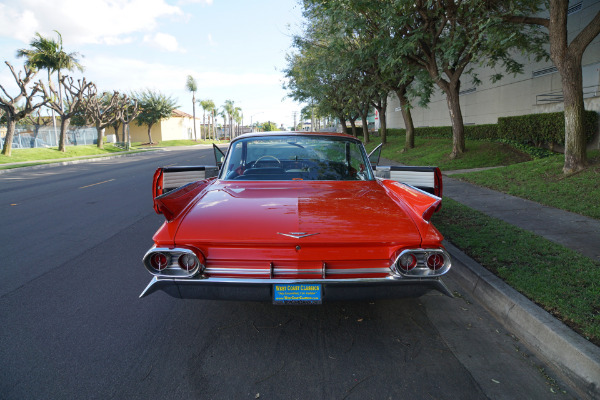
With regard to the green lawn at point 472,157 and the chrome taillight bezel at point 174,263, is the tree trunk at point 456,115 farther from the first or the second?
the chrome taillight bezel at point 174,263

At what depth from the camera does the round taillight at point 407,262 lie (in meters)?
2.64

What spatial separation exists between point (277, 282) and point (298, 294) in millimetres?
171

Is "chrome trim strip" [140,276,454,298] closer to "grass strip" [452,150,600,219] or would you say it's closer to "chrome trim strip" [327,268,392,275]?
"chrome trim strip" [327,268,392,275]

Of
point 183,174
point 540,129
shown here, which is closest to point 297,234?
point 183,174

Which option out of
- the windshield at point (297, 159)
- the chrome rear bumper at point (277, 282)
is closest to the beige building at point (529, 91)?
the windshield at point (297, 159)

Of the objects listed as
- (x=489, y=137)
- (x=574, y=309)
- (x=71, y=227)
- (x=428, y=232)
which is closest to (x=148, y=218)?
(x=71, y=227)

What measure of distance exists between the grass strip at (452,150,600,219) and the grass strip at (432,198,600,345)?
6.33 feet

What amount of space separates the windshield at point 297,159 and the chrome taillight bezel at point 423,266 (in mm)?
1510

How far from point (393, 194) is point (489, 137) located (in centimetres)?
1787

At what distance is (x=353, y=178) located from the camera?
159 inches

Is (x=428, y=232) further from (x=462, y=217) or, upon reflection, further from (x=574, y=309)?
(x=462, y=217)

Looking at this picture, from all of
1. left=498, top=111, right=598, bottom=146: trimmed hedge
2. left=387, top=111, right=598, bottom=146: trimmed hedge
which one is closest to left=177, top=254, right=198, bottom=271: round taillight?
left=387, top=111, right=598, bottom=146: trimmed hedge

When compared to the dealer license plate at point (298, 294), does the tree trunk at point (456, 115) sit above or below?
above

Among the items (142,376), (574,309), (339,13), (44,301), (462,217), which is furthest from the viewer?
(339,13)
